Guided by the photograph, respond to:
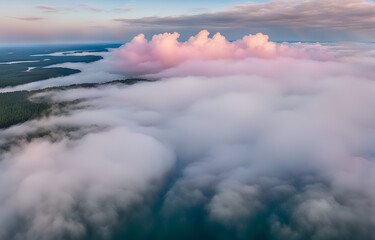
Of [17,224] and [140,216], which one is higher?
[17,224]

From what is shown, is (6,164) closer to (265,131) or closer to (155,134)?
(155,134)

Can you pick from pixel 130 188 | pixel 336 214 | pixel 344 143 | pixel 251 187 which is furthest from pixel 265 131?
pixel 130 188

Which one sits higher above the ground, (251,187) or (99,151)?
(99,151)

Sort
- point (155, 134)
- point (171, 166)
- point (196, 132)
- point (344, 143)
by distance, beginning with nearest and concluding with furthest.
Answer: point (171, 166) → point (344, 143) → point (155, 134) → point (196, 132)

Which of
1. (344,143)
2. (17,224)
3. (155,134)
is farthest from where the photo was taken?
(155,134)

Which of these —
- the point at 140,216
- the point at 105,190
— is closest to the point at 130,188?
the point at 105,190

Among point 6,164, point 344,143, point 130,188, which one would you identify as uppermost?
point 6,164

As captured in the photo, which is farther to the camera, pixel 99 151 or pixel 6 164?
pixel 99 151

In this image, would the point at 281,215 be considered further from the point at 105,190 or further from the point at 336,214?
the point at 105,190

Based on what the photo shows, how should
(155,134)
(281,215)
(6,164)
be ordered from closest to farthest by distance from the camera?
(281,215)
(6,164)
(155,134)
